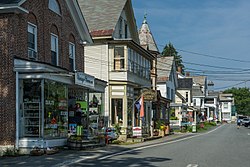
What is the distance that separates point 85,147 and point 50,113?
2343 millimetres

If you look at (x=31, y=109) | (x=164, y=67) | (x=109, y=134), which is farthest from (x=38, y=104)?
(x=164, y=67)

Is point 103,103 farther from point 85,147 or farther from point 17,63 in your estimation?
point 17,63

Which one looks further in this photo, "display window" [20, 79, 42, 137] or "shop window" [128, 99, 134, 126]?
"shop window" [128, 99, 134, 126]

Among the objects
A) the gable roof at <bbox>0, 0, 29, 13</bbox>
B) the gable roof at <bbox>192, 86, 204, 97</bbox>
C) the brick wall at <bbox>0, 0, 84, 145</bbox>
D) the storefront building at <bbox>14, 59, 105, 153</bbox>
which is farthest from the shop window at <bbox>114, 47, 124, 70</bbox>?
the gable roof at <bbox>192, 86, 204, 97</bbox>

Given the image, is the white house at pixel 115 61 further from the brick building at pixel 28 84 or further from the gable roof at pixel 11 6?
the gable roof at pixel 11 6

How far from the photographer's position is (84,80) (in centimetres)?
2219

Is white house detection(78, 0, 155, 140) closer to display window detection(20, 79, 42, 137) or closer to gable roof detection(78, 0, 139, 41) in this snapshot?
gable roof detection(78, 0, 139, 41)

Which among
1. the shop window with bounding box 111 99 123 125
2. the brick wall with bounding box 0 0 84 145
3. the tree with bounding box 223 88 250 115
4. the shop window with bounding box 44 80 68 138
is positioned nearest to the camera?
the brick wall with bounding box 0 0 84 145

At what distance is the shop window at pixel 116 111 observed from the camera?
3139 centimetres

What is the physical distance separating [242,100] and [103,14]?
13193 centimetres

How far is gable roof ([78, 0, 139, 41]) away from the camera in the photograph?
3214cm

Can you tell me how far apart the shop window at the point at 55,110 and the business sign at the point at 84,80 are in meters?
0.76

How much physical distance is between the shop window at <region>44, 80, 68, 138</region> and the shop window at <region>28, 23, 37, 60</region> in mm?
1916

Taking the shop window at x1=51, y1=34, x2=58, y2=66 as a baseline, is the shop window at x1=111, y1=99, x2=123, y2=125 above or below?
below
